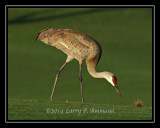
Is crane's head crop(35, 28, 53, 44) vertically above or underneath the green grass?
above

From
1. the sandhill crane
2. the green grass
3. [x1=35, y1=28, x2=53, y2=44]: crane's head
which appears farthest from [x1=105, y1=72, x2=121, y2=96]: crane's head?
[x1=35, y1=28, x2=53, y2=44]: crane's head

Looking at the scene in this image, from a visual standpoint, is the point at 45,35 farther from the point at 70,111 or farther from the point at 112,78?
the point at 70,111

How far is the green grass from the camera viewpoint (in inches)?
398

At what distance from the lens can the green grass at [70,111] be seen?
10.1 metres

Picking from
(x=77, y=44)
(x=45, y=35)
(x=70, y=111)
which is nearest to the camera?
(x=70, y=111)

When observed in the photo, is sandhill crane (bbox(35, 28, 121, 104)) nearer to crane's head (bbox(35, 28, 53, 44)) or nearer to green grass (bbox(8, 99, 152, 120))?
crane's head (bbox(35, 28, 53, 44))

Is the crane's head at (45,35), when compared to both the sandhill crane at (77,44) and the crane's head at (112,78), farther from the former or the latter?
the crane's head at (112,78)

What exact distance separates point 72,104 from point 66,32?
2409 mm

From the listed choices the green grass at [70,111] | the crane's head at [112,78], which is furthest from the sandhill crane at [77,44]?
the green grass at [70,111]

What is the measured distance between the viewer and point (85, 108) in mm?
11133

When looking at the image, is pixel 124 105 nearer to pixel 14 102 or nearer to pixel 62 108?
pixel 62 108

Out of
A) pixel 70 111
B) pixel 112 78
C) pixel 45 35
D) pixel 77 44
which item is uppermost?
pixel 45 35

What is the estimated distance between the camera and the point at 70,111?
10609 millimetres

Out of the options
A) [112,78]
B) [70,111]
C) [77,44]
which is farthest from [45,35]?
[70,111]
